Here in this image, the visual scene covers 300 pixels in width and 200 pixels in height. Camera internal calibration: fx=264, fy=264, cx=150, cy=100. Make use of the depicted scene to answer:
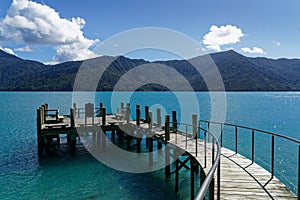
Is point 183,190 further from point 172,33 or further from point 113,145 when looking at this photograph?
point 172,33

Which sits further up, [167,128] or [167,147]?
[167,128]

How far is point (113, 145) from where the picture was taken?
23.9m

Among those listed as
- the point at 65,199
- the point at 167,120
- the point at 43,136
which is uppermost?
the point at 167,120

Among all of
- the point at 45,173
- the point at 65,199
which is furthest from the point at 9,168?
the point at 65,199

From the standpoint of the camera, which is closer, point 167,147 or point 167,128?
point 167,128

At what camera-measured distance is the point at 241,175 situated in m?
8.14

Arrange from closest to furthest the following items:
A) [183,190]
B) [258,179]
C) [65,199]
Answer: [258,179] → [65,199] → [183,190]

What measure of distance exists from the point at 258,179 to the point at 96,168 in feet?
39.5

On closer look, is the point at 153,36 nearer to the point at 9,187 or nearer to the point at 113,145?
the point at 113,145

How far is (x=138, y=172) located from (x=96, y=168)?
9.68 ft

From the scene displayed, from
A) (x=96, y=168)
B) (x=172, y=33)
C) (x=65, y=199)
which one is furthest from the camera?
(x=172, y=33)

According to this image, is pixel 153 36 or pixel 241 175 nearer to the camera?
pixel 241 175

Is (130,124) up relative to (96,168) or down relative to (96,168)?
up

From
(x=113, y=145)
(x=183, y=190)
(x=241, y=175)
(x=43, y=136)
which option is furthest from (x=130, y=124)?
(x=241, y=175)
